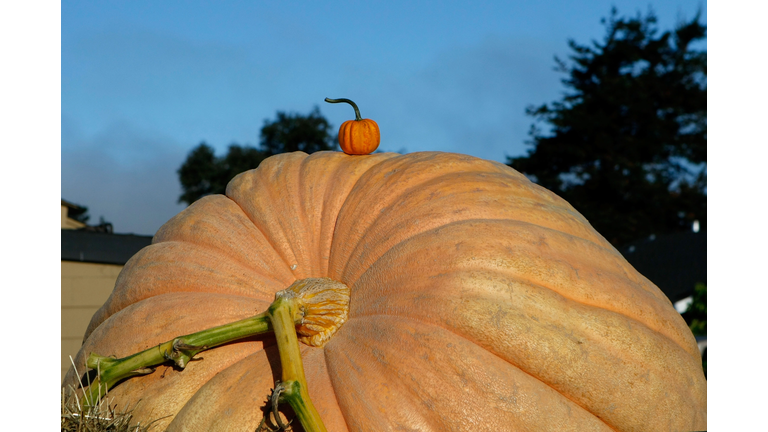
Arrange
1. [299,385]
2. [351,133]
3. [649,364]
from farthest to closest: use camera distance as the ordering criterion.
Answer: [351,133], [649,364], [299,385]

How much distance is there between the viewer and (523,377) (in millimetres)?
1886

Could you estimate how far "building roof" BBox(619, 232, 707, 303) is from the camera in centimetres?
1075

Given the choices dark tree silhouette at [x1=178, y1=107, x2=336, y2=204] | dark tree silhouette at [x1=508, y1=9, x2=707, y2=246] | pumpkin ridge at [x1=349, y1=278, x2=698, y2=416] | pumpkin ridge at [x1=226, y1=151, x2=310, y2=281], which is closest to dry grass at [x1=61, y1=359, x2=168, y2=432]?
pumpkin ridge at [x1=226, y1=151, x2=310, y2=281]

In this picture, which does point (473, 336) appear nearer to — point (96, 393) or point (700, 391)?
point (700, 391)

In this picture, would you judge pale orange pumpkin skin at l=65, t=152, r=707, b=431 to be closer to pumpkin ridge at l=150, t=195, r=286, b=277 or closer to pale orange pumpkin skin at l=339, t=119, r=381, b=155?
pumpkin ridge at l=150, t=195, r=286, b=277

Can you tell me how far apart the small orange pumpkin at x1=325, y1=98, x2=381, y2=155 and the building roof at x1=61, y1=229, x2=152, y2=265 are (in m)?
3.30

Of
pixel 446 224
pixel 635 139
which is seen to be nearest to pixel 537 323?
pixel 446 224

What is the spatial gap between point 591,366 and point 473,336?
1.22 ft

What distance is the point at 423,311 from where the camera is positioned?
197cm

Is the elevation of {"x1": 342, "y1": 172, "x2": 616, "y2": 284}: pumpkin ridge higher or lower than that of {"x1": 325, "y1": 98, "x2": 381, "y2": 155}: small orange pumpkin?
lower

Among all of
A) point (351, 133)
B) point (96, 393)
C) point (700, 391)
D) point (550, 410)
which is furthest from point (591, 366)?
point (96, 393)

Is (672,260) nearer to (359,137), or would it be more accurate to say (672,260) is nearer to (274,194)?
(359,137)

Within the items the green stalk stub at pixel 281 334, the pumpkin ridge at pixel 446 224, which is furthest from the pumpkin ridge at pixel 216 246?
the pumpkin ridge at pixel 446 224

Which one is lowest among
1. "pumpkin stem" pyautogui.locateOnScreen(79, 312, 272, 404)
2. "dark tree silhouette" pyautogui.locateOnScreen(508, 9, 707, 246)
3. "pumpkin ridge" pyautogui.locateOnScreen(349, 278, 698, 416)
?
"pumpkin stem" pyautogui.locateOnScreen(79, 312, 272, 404)
